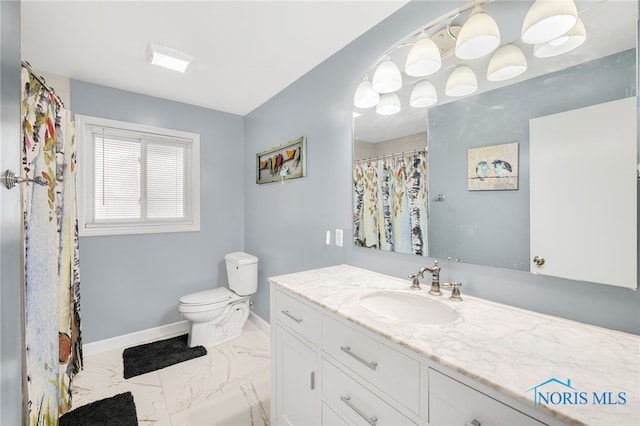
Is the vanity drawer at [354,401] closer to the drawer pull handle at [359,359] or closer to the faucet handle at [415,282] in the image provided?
the drawer pull handle at [359,359]

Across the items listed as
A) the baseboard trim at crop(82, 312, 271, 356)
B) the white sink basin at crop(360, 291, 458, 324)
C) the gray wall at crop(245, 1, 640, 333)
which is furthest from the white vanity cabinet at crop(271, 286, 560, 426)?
the baseboard trim at crop(82, 312, 271, 356)

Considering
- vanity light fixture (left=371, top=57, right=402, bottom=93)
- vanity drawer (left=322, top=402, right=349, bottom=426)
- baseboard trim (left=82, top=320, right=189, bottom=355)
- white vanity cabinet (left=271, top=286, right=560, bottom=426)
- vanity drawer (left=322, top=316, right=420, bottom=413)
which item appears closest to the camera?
white vanity cabinet (left=271, top=286, right=560, bottom=426)

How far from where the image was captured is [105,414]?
177 centimetres

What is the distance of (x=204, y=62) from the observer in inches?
85.0

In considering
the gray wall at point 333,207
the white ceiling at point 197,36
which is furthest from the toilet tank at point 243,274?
the white ceiling at point 197,36

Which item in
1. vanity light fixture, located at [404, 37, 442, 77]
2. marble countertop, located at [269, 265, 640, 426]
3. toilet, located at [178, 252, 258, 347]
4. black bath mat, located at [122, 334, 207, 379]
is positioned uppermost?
vanity light fixture, located at [404, 37, 442, 77]

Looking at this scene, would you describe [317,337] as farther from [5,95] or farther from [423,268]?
[5,95]

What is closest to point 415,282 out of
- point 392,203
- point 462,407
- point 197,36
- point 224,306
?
point 392,203

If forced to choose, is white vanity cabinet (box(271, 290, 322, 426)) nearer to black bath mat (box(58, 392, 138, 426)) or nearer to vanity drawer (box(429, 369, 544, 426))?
vanity drawer (box(429, 369, 544, 426))

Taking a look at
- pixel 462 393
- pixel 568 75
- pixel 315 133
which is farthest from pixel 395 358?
pixel 315 133

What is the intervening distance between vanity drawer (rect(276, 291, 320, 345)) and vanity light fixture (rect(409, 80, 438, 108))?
1220mm

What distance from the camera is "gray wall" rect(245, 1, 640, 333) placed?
1.03m

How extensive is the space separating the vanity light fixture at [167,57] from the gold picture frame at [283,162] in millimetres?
995

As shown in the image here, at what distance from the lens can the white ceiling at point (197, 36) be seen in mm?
1588
